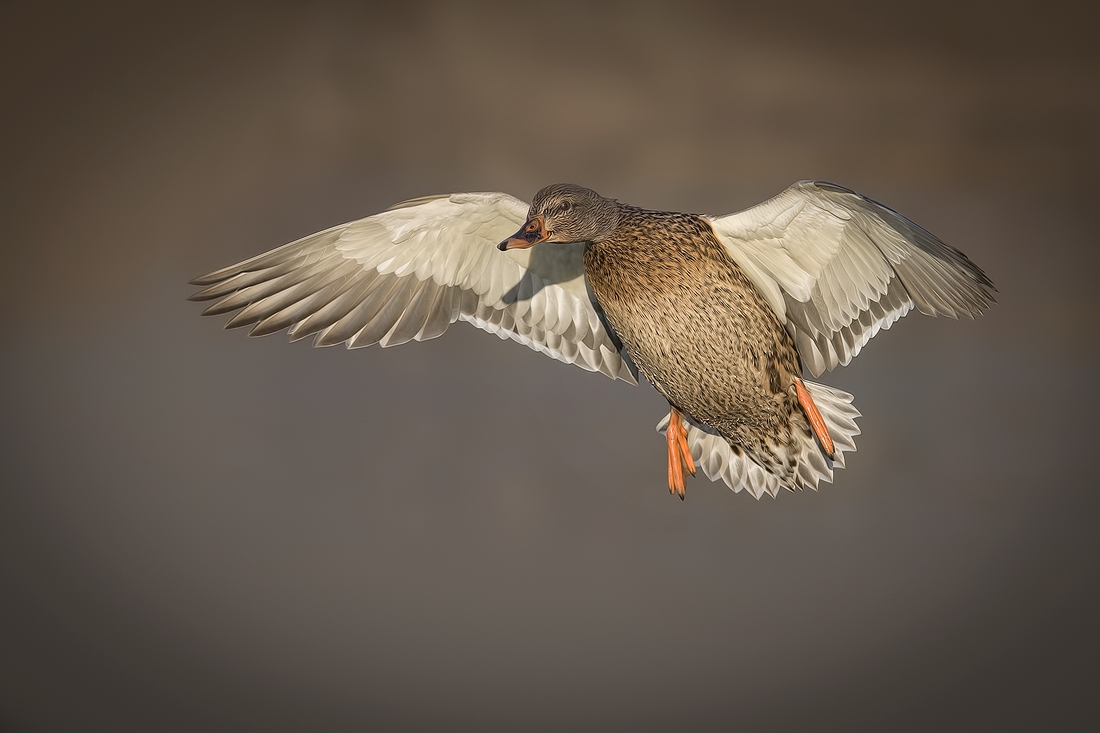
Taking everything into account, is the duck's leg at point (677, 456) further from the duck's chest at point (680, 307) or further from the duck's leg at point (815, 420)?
the duck's leg at point (815, 420)

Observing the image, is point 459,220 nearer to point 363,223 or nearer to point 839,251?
point 363,223

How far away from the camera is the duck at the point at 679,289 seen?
4.11 ft

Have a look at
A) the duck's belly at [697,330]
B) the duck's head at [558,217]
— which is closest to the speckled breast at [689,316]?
the duck's belly at [697,330]

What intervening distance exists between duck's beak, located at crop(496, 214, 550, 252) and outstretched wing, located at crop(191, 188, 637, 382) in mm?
173

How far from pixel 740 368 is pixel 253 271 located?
0.73 meters

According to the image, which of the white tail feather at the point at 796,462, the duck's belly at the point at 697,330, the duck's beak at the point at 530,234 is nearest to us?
the duck's beak at the point at 530,234

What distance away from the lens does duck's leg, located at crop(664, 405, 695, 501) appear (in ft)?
4.34

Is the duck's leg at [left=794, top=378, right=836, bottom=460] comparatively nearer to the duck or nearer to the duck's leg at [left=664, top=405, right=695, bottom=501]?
the duck

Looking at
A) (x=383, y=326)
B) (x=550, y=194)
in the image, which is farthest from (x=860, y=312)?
(x=383, y=326)

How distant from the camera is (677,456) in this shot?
4.39 feet

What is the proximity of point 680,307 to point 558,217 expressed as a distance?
0.77 ft

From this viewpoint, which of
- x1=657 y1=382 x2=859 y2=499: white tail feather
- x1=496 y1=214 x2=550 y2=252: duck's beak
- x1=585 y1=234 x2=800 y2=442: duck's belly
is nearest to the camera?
x1=496 y1=214 x2=550 y2=252: duck's beak

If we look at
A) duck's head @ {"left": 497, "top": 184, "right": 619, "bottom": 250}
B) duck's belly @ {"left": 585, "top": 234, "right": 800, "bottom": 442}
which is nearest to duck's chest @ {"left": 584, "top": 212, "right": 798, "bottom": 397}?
duck's belly @ {"left": 585, "top": 234, "right": 800, "bottom": 442}

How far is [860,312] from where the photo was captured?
1388 mm
